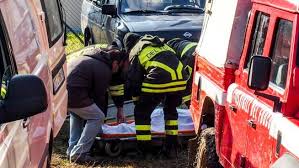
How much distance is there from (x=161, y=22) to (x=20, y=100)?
7162 mm

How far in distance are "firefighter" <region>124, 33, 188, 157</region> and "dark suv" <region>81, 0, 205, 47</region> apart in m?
2.23

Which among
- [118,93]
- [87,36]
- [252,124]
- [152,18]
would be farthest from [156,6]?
[252,124]

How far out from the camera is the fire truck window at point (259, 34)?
4.55 m

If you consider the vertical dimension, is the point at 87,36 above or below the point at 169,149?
above

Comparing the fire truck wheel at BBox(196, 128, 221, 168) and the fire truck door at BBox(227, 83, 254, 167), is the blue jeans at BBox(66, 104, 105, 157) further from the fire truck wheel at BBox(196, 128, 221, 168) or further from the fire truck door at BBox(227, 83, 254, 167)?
the fire truck door at BBox(227, 83, 254, 167)

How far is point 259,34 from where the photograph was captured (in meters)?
Result: 4.66

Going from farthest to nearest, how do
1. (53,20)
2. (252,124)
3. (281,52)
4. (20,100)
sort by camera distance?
(53,20), (252,124), (281,52), (20,100)

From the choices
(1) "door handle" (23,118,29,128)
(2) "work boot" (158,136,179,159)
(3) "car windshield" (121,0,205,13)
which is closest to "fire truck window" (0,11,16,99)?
(1) "door handle" (23,118,29,128)

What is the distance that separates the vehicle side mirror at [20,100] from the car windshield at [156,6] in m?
7.64

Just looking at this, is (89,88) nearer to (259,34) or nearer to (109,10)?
(259,34)

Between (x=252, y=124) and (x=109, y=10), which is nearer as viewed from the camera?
(x=252, y=124)

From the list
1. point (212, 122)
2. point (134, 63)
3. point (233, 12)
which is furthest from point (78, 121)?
point (233, 12)

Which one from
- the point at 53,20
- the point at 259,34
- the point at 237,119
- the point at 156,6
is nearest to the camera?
the point at 259,34

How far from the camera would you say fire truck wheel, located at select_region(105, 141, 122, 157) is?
7.35 meters
